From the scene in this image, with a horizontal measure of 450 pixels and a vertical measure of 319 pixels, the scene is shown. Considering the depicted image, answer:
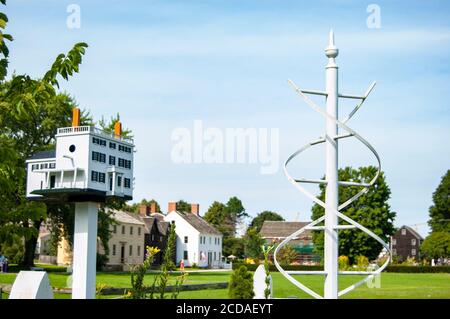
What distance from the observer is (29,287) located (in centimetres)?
377

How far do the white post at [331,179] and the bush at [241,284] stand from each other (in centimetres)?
808

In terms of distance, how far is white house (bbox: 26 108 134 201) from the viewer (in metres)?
14.5

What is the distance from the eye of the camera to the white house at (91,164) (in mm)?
14484

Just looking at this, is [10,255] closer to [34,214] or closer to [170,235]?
[34,214]

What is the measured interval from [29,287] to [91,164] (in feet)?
35.9

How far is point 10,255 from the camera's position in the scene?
44281 mm

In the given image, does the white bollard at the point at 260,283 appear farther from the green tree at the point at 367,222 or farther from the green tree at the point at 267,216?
the green tree at the point at 367,222

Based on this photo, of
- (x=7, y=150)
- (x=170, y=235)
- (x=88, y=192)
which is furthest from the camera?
(x=88, y=192)

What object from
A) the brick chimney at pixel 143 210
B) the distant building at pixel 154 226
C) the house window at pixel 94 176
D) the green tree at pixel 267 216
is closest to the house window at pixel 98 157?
the house window at pixel 94 176
